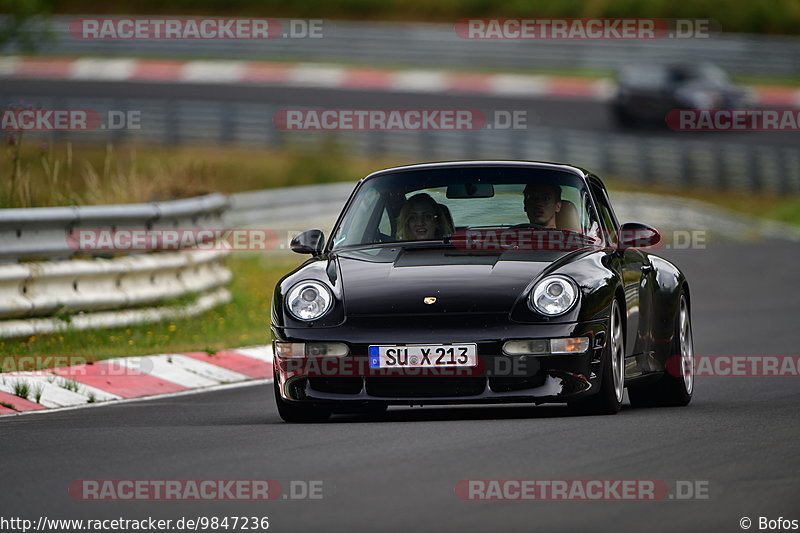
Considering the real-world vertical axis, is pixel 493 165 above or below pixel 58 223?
above

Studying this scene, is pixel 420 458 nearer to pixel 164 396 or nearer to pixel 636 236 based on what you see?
pixel 636 236

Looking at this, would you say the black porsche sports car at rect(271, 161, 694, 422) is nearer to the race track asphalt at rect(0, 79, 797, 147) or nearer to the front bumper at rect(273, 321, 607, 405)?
the front bumper at rect(273, 321, 607, 405)

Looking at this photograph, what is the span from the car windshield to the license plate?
1.32 m

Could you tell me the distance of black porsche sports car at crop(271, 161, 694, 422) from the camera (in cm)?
842

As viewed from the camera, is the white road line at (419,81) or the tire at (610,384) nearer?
the tire at (610,384)

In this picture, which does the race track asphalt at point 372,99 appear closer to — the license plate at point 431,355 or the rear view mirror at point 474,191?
the rear view mirror at point 474,191

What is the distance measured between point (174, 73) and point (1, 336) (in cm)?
3366

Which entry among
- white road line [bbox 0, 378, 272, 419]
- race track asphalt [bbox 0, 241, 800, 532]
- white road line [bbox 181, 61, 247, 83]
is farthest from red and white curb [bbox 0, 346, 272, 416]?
white road line [bbox 181, 61, 247, 83]

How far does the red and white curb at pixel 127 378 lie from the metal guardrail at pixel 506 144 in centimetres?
2145

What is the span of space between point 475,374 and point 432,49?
1552 inches

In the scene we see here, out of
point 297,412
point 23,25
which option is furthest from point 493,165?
point 23,25

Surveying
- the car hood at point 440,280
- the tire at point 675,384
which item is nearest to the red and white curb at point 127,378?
the car hood at point 440,280

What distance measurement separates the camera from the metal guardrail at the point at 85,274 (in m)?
12.0

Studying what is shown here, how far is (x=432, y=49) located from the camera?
47.3 metres
